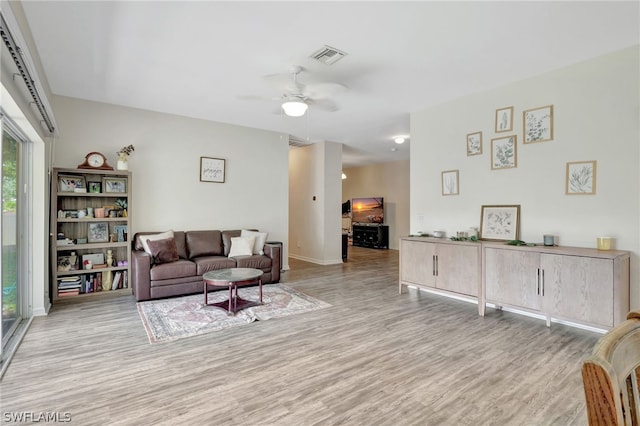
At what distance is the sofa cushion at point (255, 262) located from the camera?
4953mm

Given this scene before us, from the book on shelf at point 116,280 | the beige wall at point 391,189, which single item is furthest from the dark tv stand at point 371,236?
the book on shelf at point 116,280

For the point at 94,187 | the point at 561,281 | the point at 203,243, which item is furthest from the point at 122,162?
the point at 561,281

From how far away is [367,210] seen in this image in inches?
431

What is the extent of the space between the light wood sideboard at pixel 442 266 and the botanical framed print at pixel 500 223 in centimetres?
40

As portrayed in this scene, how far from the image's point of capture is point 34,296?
143 inches

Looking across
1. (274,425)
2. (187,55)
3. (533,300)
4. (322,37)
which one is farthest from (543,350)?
(187,55)

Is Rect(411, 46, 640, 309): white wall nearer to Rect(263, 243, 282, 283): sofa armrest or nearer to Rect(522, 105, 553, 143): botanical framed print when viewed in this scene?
Rect(522, 105, 553, 143): botanical framed print

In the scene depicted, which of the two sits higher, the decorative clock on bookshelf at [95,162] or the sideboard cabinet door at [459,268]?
the decorative clock on bookshelf at [95,162]

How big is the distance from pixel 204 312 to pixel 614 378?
380 centimetres

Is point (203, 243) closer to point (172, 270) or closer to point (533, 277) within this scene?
point (172, 270)

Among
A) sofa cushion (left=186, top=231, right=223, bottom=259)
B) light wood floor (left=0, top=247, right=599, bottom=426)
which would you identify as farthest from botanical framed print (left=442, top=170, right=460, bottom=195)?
sofa cushion (left=186, top=231, right=223, bottom=259)

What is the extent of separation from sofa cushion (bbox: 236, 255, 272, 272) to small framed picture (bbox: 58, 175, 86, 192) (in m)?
2.39

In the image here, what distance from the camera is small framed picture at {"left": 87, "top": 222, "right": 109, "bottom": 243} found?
456 cm

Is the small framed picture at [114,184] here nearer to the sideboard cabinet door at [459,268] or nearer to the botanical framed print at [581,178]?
the sideboard cabinet door at [459,268]
